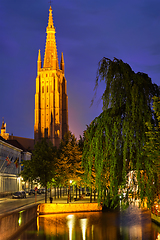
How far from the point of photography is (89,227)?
25.0 meters

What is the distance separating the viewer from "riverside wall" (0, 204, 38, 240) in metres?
16.3

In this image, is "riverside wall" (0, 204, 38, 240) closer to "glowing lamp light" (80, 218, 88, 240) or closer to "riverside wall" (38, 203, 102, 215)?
"glowing lamp light" (80, 218, 88, 240)

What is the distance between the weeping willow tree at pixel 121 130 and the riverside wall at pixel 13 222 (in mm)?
6119

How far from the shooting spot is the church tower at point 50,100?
6043 inches

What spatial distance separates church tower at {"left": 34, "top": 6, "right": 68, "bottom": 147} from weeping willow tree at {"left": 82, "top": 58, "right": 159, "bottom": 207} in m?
139

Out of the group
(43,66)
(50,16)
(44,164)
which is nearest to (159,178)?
(44,164)

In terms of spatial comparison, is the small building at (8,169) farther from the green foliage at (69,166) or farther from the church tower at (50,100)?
the church tower at (50,100)

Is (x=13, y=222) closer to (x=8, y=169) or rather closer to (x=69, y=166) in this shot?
(x=69, y=166)

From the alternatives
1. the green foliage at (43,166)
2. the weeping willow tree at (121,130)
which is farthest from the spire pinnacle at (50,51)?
the weeping willow tree at (121,130)

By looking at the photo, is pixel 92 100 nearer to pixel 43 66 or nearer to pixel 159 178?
pixel 159 178

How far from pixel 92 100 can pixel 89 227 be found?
599 inches

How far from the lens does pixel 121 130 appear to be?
11.6 m

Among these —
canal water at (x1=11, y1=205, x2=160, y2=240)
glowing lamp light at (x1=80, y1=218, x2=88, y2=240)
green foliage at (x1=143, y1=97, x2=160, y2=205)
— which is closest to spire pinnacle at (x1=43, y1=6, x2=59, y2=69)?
glowing lamp light at (x1=80, y1=218, x2=88, y2=240)

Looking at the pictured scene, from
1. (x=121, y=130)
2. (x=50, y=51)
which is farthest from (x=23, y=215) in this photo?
(x=50, y=51)
